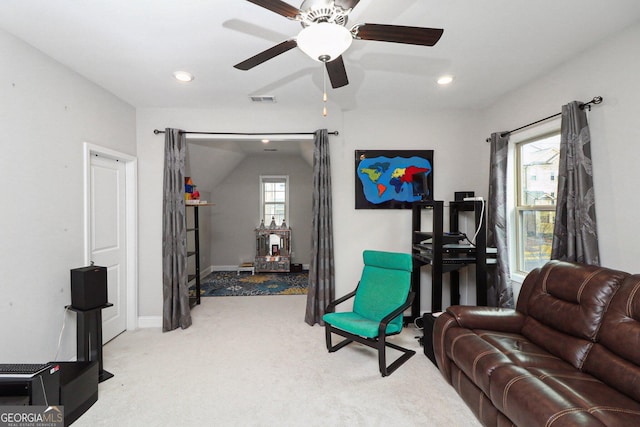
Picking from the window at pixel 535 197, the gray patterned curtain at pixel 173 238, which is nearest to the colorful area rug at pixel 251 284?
the gray patterned curtain at pixel 173 238

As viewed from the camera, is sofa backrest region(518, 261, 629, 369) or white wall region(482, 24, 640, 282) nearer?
sofa backrest region(518, 261, 629, 369)

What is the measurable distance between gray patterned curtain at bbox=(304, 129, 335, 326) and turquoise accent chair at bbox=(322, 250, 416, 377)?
0.52 meters

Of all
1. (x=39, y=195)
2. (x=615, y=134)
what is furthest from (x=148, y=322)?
(x=615, y=134)

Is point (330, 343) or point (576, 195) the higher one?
point (576, 195)

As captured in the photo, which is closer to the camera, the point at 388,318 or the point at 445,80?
the point at 388,318

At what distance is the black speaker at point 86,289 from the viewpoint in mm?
2348

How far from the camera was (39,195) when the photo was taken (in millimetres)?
2258

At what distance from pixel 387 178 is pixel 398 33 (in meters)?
2.32

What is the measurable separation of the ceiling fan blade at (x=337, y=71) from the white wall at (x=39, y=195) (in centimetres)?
215

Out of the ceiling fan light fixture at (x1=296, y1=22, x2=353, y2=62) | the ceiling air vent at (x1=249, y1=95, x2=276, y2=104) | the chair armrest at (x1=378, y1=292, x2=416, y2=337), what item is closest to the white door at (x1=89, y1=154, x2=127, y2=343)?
the ceiling air vent at (x1=249, y1=95, x2=276, y2=104)

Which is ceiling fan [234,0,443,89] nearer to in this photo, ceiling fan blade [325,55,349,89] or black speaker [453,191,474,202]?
ceiling fan blade [325,55,349,89]

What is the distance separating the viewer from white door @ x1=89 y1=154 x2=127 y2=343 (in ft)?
9.66

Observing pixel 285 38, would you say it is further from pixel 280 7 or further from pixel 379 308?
pixel 379 308

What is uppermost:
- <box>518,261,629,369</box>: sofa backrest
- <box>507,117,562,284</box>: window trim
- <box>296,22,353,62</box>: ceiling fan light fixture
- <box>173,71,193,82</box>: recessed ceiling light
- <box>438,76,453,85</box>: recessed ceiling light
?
<box>173,71,193,82</box>: recessed ceiling light
